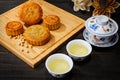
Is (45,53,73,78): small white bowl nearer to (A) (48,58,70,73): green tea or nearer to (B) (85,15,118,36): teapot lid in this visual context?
(A) (48,58,70,73): green tea

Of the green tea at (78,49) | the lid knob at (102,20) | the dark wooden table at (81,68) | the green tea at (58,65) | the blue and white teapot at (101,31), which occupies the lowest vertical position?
the dark wooden table at (81,68)

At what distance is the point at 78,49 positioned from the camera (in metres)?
0.94

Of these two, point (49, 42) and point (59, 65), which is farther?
point (49, 42)

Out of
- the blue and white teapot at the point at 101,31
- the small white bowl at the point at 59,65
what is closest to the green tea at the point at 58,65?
the small white bowl at the point at 59,65

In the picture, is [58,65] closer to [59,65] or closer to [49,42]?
[59,65]

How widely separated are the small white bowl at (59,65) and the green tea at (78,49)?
0.05 meters

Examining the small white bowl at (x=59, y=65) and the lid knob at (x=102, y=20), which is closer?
the small white bowl at (x=59, y=65)

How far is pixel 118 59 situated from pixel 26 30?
382 millimetres

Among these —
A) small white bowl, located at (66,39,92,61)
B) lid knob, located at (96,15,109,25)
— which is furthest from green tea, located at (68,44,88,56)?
lid knob, located at (96,15,109,25)

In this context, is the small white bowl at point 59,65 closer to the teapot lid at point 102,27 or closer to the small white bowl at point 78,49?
the small white bowl at point 78,49

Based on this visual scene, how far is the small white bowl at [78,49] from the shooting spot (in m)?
0.90

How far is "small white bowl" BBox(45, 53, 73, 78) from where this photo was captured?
84 centimetres

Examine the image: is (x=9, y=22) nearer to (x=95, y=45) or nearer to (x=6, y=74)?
(x=6, y=74)

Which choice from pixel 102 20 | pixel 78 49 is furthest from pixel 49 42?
pixel 102 20
